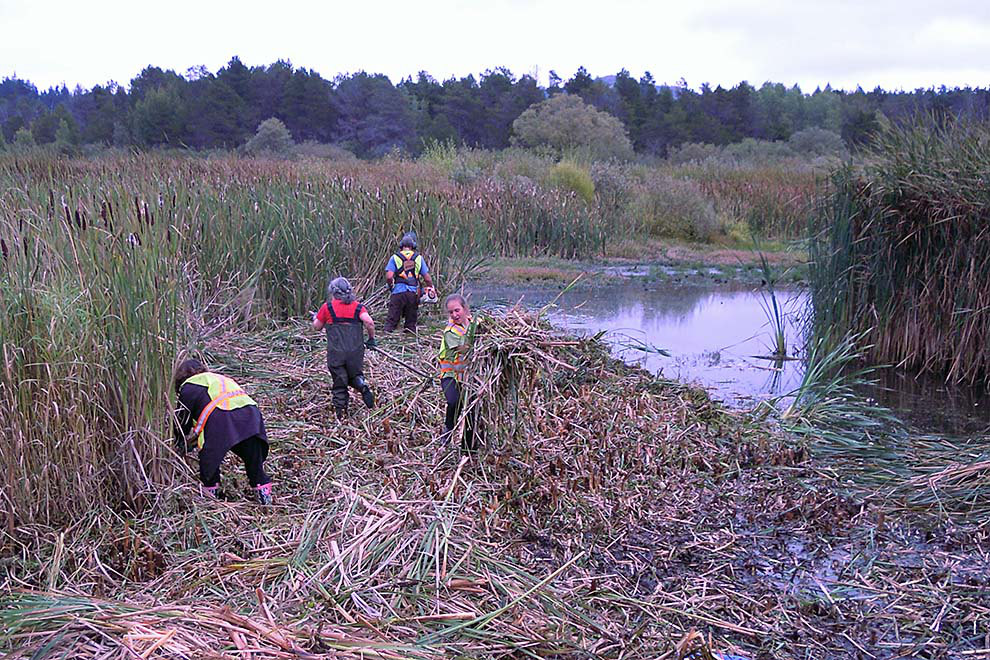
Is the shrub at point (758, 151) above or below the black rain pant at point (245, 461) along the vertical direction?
above

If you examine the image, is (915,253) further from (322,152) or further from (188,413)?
(322,152)

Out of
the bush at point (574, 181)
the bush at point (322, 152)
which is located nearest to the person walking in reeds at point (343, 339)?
the bush at point (574, 181)

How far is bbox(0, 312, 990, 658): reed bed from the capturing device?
3814 mm

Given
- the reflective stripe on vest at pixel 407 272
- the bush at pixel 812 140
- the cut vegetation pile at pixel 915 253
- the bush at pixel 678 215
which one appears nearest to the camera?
the cut vegetation pile at pixel 915 253

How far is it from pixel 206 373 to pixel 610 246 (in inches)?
619

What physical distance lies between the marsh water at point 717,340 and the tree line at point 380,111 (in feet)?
67.5

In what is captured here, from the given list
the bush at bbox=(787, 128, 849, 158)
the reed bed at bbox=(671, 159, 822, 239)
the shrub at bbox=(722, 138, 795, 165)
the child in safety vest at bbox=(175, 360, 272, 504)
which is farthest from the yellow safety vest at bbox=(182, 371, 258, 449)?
the bush at bbox=(787, 128, 849, 158)

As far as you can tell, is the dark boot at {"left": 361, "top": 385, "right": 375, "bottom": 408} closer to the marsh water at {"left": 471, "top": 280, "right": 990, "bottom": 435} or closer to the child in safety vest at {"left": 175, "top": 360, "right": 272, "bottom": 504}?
the marsh water at {"left": 471, "top": 280, "right": 990, "bottom": 435}

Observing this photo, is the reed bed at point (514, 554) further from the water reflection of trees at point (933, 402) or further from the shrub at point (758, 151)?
the shrub at point (758, 151)

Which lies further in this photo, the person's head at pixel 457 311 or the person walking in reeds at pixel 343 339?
the person walking in reeds at pixel 343 339

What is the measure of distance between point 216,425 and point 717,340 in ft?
26.0

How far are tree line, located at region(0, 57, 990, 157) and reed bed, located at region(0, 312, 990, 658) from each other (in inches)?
1157

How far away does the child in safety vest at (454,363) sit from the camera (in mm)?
Answer: 5871

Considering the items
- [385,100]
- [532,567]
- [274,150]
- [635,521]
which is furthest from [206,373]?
[385,100]
